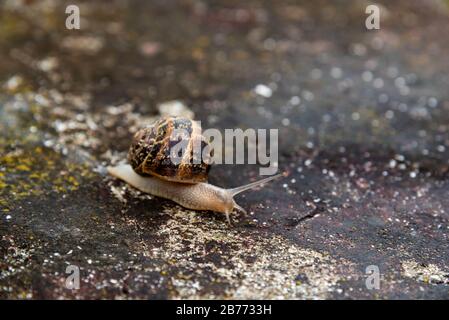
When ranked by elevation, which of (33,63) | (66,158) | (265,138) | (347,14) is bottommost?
(66,158)

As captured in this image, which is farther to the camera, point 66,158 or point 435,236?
point 66,158

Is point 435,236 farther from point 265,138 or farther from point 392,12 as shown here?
point 392,12

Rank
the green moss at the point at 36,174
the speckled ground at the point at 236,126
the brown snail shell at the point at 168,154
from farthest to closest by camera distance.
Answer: the green moss at the point at 36,174, the brown snail shell at the point at 168,154, the speckled ground at the point at 236,126

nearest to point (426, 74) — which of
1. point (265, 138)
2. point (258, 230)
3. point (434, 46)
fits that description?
point (434, 46)

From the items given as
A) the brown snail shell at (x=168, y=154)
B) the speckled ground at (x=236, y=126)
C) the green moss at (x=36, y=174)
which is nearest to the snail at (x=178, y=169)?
the brown snail shell at (x=168, y=154)

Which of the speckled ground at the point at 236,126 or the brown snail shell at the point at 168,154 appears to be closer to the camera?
the speckled ground at the point at 236,126

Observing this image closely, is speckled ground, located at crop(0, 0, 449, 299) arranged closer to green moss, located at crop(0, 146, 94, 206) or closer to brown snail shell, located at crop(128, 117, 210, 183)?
green moss, located at crop(0, 146, 94, 206)

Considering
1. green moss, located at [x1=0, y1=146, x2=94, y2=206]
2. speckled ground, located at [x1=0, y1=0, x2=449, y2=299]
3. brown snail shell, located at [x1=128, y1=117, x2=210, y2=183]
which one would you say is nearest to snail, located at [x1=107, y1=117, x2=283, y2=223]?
brown snail shell, located at [x1=128, y1=117, x2=210, y2=183]

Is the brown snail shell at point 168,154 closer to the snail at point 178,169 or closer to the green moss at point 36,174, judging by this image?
the snail at point 178,169
